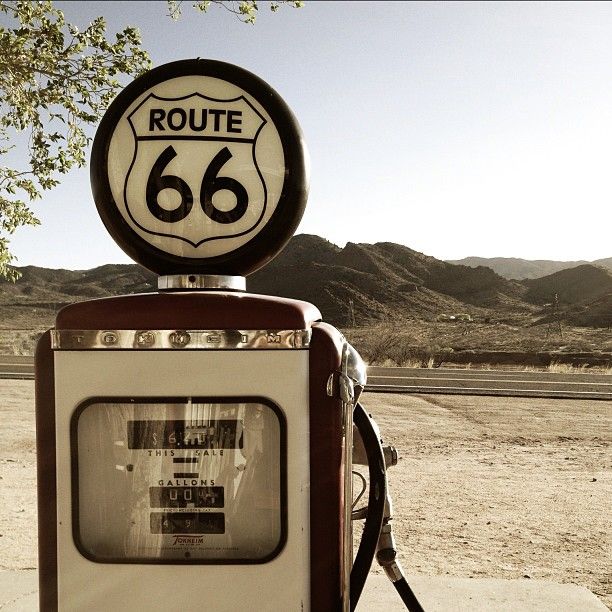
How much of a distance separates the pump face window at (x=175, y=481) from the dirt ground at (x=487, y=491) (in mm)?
2794

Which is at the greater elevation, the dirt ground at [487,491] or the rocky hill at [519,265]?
the rocky hill at [519,265]

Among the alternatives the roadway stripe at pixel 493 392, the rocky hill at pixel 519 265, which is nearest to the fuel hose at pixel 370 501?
the roadway stripe at pixel 493 392

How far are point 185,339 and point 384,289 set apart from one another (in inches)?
2635

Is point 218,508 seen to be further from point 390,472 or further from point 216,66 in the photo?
point 390,472

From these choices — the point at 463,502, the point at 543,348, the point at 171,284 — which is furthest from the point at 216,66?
the point at 543,348

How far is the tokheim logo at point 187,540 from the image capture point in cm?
197

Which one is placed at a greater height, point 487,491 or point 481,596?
point 481,596

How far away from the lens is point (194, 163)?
208 centimetres

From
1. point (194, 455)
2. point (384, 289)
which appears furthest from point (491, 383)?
point (384, 289)

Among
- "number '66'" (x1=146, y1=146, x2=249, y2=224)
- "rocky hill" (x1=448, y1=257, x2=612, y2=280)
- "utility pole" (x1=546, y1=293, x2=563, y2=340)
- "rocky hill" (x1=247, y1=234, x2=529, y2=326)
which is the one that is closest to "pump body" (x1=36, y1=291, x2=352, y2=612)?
"number '66'" (x1=146, y1=146, x2=249, y2=224)

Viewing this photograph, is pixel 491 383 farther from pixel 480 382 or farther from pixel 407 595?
pixel 407 595

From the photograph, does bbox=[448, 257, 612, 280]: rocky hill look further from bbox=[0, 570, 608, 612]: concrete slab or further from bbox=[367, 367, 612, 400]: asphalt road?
bbox=[0, 570, 608, 612]: concrete slab

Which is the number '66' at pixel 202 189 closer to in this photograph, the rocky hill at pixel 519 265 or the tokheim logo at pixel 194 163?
the tokheim logo at pixel 194 163

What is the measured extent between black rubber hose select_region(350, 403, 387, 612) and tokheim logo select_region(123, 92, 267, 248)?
0.70m
